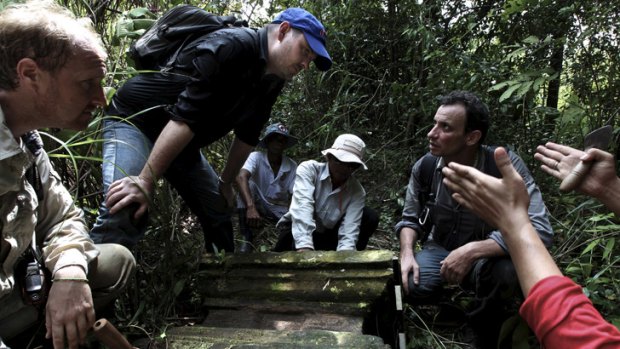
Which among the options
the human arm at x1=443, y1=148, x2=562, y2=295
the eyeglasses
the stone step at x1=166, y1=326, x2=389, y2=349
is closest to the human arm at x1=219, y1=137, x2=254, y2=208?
the eyeglasses

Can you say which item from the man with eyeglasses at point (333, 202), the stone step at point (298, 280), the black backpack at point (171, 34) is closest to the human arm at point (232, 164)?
the stone step at point (298, 280)

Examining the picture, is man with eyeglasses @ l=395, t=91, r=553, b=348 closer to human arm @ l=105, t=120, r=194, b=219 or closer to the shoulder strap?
the shoulder strap

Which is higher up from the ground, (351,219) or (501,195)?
(501,195)

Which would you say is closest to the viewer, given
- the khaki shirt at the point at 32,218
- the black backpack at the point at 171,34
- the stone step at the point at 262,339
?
the khaki shirt at the point at 32,218

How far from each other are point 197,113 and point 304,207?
1.57 metres

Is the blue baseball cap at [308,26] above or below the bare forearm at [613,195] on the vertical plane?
above

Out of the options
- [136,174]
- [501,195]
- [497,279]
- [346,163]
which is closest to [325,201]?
[346,163]

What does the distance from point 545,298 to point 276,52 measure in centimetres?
194

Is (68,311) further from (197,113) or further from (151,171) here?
(197,113)

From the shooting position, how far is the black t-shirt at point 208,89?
7.80ft

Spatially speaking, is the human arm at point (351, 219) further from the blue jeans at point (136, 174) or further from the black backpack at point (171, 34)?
the black backpack at point (171, 34)

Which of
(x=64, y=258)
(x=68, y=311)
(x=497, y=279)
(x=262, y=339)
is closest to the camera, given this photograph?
(x=68, y=311)

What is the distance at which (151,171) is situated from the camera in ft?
7.59

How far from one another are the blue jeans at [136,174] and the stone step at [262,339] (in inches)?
22.8
